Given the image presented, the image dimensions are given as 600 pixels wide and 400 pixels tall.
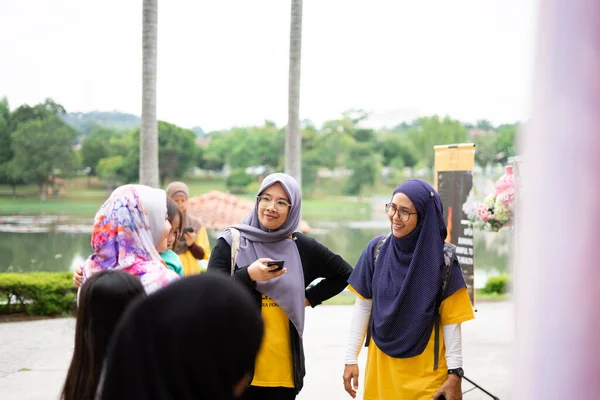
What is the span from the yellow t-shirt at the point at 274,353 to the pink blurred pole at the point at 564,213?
2.07m

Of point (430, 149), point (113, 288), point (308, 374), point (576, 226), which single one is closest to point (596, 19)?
point (576, 226)

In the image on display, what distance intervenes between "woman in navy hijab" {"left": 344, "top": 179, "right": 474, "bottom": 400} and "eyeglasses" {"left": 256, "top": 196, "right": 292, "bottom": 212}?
50 cm

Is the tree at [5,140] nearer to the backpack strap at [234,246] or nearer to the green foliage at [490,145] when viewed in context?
the green foliage at [490,145]

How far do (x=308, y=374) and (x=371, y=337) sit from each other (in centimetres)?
300

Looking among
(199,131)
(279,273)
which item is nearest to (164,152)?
(199,131)

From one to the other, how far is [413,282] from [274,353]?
716 millimetres

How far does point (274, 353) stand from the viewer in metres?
2.90

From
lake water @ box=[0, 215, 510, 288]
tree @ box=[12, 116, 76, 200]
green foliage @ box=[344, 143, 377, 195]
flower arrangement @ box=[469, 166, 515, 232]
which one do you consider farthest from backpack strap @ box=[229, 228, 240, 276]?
green foliage @ box=[344, 143, 377, 195]

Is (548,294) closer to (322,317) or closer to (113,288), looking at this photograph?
(113,288)

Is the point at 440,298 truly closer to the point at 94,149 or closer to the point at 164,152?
the point at 164,152

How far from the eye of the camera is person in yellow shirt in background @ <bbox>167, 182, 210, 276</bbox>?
18.2 ft

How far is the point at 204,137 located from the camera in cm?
1812

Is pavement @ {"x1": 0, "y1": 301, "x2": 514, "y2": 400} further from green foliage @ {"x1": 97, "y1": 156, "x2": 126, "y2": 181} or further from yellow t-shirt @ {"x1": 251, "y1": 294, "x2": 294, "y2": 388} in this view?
green foliage @ {"x1": 97, "y1": 156, "x2": 126, "y2": 181}

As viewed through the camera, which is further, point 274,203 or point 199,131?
point 199,131
